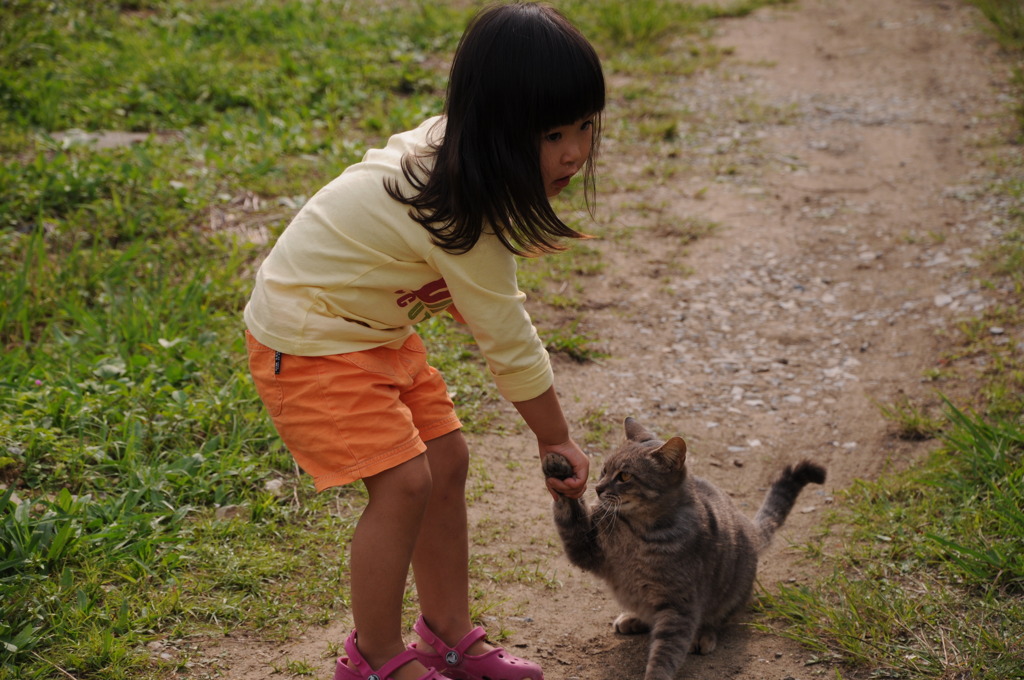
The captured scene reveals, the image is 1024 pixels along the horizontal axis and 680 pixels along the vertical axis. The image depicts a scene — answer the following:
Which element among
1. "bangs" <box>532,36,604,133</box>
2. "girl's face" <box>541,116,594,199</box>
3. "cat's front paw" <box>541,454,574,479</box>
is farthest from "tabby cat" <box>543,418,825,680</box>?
"bangs" <box>532,36,604,133</box>

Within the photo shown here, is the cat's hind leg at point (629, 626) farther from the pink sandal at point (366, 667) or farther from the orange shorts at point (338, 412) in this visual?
the orange shorts at point (338, 412)

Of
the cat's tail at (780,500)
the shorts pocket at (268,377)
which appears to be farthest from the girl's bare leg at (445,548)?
the cat's tail at (780,500)

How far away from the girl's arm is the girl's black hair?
41cm

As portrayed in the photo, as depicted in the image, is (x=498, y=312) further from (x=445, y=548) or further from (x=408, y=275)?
(x=445, y=548)

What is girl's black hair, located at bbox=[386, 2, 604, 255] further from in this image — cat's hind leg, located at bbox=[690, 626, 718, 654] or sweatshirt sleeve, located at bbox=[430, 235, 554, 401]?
cat's hind leg, located at bbox=[690, 626, 718, 654]

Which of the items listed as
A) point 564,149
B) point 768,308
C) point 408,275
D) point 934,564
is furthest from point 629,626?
point 768,308

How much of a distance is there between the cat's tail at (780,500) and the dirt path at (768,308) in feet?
0.51

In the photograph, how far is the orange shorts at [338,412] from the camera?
2146mm

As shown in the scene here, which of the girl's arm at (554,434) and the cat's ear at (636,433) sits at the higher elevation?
the girl's arm at (554,434)

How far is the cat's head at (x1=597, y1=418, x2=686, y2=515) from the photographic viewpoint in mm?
2729

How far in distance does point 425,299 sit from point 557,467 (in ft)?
1.84

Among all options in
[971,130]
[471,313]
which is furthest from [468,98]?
[971,130]

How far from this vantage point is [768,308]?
4.92 meters

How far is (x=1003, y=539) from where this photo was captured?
2.93 m
